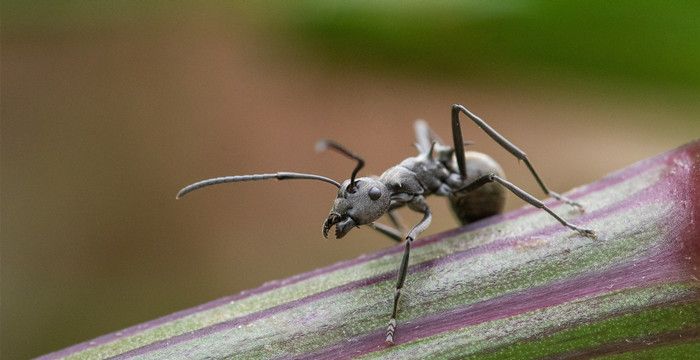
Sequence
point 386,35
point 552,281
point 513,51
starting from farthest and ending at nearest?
point 386,35
point 513,51
point 552,281

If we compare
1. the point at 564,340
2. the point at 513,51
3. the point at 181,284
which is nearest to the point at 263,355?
the point at 564,340

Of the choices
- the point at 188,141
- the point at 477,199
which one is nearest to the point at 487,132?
the point at 477,199

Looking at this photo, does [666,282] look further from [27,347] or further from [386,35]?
[27,347]

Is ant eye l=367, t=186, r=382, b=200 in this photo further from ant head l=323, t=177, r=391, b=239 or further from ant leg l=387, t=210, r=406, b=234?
ant leg l=387, t=210, r=406, b=234

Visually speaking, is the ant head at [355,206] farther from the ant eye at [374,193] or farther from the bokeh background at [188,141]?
the bokeh background at [188,141]

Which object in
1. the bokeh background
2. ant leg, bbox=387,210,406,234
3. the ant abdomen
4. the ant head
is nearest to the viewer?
the ant head

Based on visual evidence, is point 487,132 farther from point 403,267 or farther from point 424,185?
point 403,267

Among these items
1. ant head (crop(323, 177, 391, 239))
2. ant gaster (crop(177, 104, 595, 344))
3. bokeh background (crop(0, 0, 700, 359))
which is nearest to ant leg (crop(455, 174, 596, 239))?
ant gaster (crop(177, 104, 595, 344))
